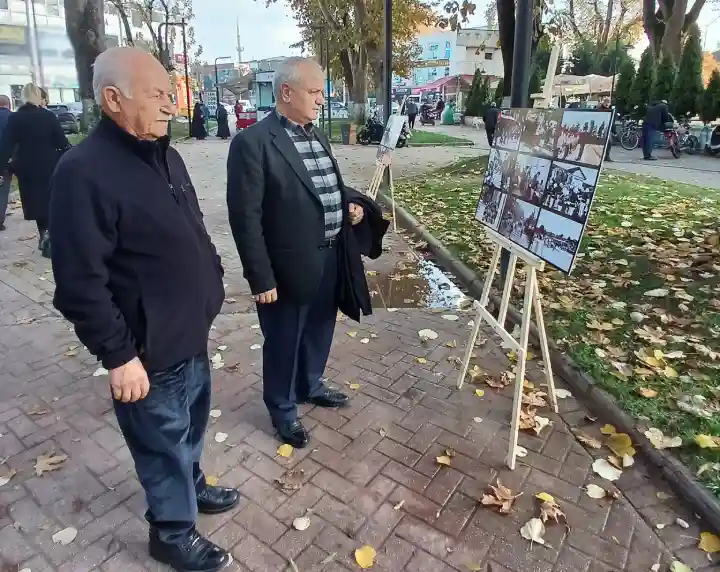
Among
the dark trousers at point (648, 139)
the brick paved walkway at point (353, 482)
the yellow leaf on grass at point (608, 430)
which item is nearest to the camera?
the brick paved walkway at point (353, 482)

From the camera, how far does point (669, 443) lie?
303 centimetres

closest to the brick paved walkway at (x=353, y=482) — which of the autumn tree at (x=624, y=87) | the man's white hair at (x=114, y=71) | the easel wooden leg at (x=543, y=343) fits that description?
the easel wooden leg at (x=543, y=343)

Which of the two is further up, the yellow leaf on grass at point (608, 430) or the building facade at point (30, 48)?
the building facade at point (30, 48)

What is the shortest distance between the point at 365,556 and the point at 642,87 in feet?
78.7

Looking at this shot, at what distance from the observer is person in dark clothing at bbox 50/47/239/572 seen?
70.4 inches

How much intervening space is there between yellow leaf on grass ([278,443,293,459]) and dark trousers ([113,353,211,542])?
79cm

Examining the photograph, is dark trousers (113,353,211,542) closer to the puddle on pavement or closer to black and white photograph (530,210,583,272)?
black and white photograph (530,210,583,272)

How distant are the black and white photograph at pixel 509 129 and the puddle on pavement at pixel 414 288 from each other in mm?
2130

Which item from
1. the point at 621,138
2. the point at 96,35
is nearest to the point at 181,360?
the point at 96,35

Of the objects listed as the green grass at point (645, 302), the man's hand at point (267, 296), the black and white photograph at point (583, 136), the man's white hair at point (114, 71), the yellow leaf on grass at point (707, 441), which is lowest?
the yellow leaf on grass at point (707, 441)

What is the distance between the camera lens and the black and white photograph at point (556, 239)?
2779 mm

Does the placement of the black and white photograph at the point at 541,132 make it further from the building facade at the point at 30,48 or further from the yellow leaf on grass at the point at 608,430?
the building facade at the point at 30,48

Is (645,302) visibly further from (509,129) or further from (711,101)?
(711,101)

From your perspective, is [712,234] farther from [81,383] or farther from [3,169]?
[3,169]
